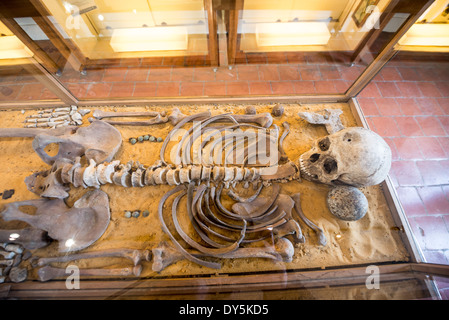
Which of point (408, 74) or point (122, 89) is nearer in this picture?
point (408, 74)

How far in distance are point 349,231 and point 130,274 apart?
6.33 feet

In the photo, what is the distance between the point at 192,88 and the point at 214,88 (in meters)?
0.30

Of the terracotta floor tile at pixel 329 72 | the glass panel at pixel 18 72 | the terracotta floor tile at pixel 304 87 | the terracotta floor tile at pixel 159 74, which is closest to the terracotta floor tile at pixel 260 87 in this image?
the terracotta floor tile at pixel 304 87

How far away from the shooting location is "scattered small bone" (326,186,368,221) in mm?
1752

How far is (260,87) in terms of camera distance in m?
2.83

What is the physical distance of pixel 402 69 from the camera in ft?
8.39

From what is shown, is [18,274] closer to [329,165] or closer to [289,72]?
[329,165]

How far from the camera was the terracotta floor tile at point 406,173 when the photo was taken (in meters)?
2.31

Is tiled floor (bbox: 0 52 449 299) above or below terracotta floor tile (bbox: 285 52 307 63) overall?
below

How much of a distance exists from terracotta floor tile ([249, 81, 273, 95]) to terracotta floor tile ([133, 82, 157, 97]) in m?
1.34

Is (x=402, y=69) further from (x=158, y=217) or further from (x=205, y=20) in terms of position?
(x=158, y=217)

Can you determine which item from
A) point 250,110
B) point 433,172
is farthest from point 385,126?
point 250,110

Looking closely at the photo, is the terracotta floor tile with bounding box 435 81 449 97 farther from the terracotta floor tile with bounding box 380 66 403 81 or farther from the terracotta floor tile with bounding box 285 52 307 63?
the terracotta floor tile with bounding box 285 52 307 63

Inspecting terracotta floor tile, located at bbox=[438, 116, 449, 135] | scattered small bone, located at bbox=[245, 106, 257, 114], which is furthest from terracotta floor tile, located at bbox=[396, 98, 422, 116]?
scattered small bone, located at bbox=[245, 106, 257, 114]
